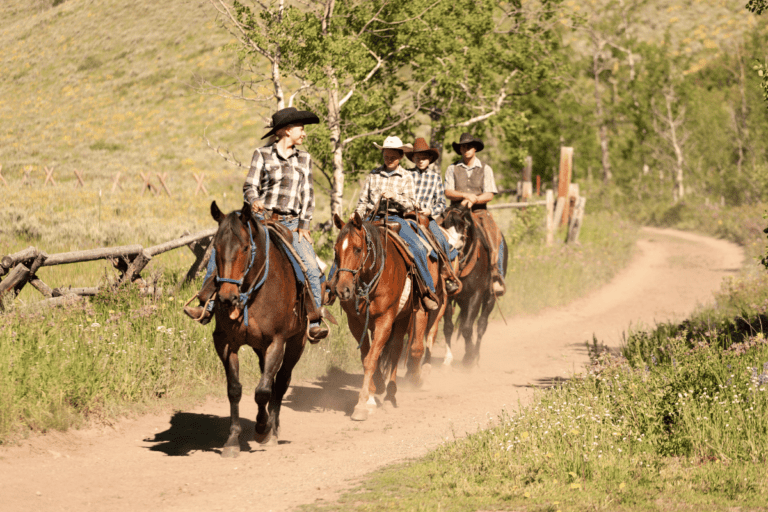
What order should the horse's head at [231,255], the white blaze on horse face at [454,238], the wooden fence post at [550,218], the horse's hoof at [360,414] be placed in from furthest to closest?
1. the wooden fence post at [550,218]
2. the white blaze on horse face at [454,238]
3. the horse's hoof at [360,414]
4. the horse's head at [231,255]

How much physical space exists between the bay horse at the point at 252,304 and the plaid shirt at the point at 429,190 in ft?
10.8

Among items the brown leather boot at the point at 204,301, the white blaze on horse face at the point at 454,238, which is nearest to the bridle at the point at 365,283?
the brown leather boot at the point at 204,301

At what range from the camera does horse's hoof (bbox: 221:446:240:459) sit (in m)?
6.93

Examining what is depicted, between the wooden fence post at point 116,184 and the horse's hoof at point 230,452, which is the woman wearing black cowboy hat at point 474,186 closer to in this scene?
the horse's hoof at point 230,452

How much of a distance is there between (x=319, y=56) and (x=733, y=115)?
1046 inches

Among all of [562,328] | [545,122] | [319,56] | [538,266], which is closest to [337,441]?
[319,56]

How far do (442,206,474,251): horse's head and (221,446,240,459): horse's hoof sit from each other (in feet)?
16.1

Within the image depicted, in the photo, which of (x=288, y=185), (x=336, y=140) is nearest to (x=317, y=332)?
(x=288, y=185)

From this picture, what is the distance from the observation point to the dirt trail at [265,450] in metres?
5.77

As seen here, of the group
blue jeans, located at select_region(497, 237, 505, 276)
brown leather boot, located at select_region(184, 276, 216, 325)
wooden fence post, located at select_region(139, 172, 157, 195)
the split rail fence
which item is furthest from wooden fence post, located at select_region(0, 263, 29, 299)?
wooden fence post, located at select_region(139, 172, 157, 195)

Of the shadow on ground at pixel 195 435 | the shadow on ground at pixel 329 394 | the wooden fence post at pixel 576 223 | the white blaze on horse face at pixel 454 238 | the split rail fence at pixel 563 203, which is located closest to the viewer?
the shadow on ground at pixel 195 435

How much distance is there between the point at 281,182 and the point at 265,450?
257 centimetres

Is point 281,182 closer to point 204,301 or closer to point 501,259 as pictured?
point 204,301

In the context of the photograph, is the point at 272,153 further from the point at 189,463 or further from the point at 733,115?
the point at 733,115
